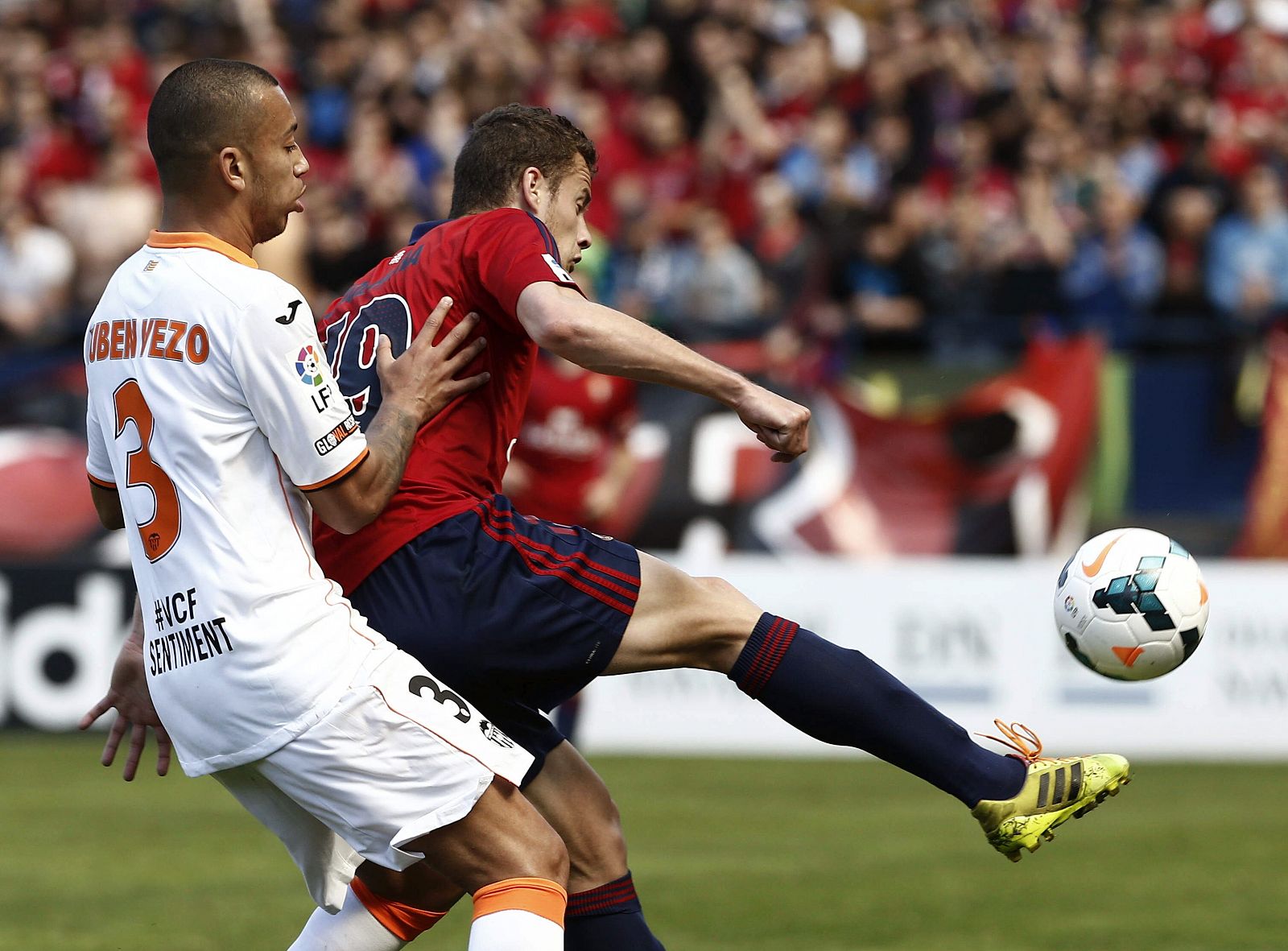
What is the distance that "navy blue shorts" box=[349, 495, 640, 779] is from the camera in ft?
14.0

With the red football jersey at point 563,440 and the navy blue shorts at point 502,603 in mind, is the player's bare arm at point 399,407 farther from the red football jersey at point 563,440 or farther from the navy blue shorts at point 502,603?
the red football jersey at point 563,440

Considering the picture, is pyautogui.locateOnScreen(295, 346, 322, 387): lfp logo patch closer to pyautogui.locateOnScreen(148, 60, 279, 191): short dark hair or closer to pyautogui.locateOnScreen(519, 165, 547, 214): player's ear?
pyautogui.locateOnScreen(148, 60, 279, 191): short dark hair

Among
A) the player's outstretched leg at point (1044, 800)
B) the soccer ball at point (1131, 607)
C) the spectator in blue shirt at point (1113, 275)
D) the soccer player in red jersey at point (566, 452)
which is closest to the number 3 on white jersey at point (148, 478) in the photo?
the player's outstretched leg at point (1044, 800)

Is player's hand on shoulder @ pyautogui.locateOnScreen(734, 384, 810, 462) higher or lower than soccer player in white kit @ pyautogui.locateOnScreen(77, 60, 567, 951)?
higher

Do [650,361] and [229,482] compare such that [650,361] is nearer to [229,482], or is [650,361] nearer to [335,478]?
[335,478]

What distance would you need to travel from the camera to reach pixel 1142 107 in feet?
48.1

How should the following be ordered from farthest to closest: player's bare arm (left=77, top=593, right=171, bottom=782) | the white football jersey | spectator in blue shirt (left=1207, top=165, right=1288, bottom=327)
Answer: spectator in blue shirt (left=1207, top=165, right=1288, bottom=327) < player's bare arm (left=77, top=593, right=171, bottom=782) < the white football jersey

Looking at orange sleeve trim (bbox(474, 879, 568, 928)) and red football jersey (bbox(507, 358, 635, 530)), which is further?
red football jersey (bbox(507, 358, 635, 530))

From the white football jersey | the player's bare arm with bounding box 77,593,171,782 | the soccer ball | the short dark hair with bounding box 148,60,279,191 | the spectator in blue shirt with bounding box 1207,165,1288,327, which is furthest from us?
the spectator in blue shirt with bounding box 1207,165,1288,327

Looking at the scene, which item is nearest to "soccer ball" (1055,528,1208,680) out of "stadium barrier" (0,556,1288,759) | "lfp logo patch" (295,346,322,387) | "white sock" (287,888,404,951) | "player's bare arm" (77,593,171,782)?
"white sock" (287,888,404,951)

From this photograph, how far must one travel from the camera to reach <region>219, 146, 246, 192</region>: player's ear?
4016 mm

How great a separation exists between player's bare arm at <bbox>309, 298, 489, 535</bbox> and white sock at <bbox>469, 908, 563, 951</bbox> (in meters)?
0.86

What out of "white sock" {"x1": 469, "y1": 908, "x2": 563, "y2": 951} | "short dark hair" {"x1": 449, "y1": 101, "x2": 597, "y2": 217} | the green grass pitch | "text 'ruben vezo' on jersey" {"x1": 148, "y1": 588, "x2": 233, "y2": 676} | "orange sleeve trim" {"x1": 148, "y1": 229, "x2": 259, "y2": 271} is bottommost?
the green grass pitch

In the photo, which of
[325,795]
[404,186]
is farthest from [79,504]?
[325,795]
